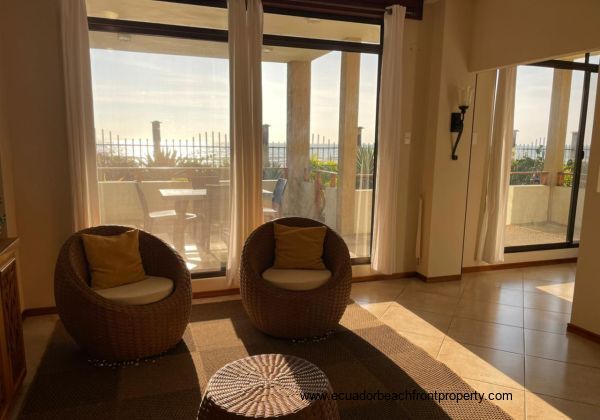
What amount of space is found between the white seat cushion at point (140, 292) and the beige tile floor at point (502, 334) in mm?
684

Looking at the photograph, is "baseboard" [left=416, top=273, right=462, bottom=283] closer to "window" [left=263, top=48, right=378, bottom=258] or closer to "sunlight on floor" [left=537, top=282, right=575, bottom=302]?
"window" [left=263, top=48, right=378, bottom=258]

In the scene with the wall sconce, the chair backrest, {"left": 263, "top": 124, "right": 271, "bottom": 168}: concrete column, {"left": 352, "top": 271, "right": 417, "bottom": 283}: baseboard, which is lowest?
{"left": 352, "top": 271, "right": 417, "bottom": 283}: baseboard

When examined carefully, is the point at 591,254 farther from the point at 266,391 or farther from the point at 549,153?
the point at 266,391

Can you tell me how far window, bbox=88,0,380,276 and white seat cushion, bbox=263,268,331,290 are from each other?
1038 mm

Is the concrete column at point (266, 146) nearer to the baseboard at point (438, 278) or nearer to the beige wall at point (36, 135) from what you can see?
the beige wall at point (36, 135)

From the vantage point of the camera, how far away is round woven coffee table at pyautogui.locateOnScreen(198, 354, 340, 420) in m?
1.78

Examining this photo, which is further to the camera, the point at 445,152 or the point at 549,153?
the point at 549,153

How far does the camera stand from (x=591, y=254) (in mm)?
3404

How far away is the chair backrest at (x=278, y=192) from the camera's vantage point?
4.41m

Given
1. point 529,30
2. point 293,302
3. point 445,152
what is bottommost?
point 293,302

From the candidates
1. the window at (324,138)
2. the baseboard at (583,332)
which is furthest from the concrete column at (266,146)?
the baseboard at (583,332)

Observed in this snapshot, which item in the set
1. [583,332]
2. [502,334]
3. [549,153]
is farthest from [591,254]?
[549,153]

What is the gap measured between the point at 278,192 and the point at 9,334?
2620 millimetres

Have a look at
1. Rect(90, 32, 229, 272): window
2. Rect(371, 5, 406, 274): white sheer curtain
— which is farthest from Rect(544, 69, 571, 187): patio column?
Rect(90, 32, 229, 272): window
